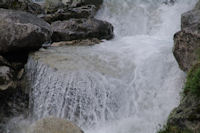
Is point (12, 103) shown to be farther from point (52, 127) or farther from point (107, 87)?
point (52, 127)

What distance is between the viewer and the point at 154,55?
934 centimetres

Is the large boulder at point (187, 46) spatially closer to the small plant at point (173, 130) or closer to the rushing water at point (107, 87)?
the rushing water at point (107, 87)

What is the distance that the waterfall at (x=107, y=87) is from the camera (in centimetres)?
750

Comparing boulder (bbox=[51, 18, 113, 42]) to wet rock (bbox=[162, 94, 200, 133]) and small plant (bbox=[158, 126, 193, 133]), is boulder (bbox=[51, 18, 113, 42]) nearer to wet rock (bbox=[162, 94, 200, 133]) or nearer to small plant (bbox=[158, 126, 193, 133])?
wet rock (bbox=[162, 94, 200, 133])

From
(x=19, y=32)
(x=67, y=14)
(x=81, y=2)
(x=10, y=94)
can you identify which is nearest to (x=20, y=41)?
(x=19, y=32)

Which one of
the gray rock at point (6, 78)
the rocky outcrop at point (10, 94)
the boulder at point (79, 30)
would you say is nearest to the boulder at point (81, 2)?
the boulder at point (79, 30)

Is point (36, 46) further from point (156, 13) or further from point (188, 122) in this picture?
point (156, 13)

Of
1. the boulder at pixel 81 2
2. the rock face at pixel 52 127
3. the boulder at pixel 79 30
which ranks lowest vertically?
the rock face at pixel 52 127

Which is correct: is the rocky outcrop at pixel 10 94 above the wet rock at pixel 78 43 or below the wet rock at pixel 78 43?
below

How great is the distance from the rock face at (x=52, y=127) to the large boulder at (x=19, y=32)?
4739mm

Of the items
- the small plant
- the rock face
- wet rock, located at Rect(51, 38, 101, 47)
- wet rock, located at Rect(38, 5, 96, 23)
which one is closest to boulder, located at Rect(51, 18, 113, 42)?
wet rock, located at Rect(51, 38, 101, 47)

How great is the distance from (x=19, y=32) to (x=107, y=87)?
141 inches

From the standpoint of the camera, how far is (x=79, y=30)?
1223 centimetres

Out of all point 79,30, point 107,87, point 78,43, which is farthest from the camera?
point 79,30
